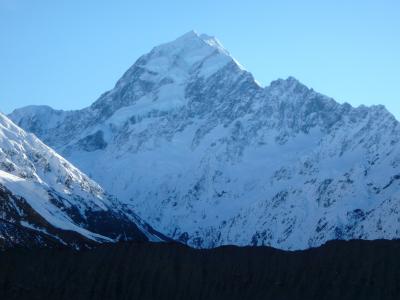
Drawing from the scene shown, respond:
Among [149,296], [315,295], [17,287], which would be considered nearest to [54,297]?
[17,287]

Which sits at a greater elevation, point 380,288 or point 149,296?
point 380,288

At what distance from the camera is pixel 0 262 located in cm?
19912

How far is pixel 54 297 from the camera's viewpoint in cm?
18838

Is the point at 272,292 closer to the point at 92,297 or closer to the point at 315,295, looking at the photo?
the point at 315,295

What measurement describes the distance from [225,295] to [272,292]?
1028 cm

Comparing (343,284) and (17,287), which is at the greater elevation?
(343,284)

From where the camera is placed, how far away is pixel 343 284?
19962 cm

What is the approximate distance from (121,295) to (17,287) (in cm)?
2316

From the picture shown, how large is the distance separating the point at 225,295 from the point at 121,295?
22.6 meters

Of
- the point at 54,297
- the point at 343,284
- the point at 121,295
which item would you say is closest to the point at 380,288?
the point at 343,284

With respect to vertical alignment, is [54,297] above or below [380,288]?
below

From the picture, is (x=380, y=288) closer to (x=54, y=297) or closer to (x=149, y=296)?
(x=149, y=296)

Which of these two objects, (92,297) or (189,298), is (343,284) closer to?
(189,298)

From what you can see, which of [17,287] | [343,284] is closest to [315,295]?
[343,284]
